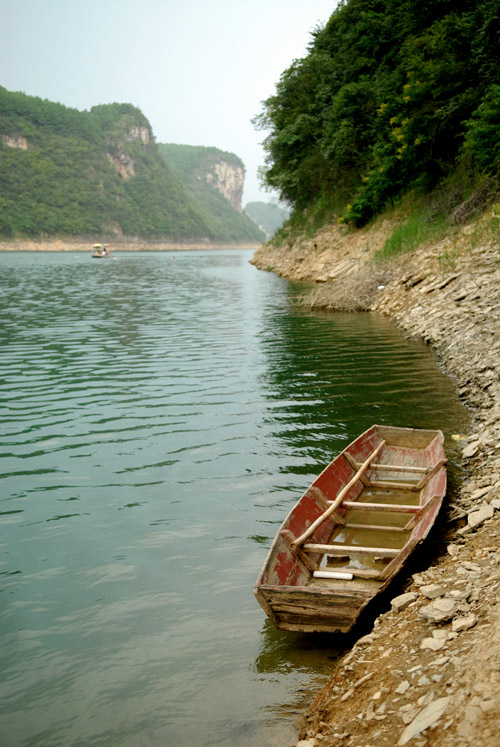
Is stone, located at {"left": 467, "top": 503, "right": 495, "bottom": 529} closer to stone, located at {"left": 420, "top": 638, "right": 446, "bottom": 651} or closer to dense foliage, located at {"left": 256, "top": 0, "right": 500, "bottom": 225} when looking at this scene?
stone, located at {"left": 420, "top": 638, "right": 446, "bottom": 651}

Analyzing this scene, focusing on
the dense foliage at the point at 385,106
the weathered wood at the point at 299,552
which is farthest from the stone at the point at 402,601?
the dense foliage at the point at 385,106

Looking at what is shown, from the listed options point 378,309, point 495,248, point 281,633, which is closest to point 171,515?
point 281,633

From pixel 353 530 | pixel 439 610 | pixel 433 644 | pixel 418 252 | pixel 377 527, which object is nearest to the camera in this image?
pixel 433 644

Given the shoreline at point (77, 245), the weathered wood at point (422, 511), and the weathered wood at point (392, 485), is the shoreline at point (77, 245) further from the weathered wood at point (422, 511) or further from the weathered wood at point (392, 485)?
the weathered wood at point (422, 511)

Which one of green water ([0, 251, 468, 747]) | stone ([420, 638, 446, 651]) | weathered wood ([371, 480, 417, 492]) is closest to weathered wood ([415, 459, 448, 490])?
weathered wood ([371, 480, 417, 492])

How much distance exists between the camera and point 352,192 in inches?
1446

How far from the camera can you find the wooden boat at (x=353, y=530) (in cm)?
468

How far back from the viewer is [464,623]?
4.13 meters

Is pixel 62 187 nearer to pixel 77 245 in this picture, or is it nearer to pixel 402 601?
pixel 77 245

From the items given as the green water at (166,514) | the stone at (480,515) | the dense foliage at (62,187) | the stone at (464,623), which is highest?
the dense foliage at (62,187)

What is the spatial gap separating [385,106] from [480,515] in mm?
25509

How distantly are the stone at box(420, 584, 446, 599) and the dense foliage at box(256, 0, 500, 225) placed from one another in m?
18.6

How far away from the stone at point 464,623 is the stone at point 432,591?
453 millimetres

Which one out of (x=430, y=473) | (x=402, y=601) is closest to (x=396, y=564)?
(x=402, y=601)
